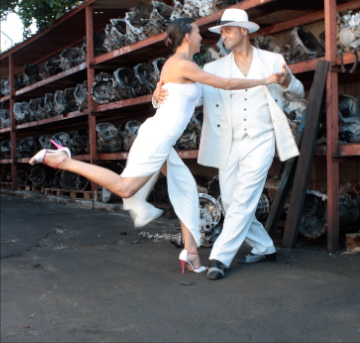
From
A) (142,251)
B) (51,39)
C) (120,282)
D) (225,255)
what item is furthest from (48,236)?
(51,39)

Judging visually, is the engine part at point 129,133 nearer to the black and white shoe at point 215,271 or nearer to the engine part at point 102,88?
the engine part at point 102,88

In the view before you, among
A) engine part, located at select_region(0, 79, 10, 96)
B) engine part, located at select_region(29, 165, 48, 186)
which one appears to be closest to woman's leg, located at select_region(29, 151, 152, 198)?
engine part, located at select_region(29, 165, 48, 186)

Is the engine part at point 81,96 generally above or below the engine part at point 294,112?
above

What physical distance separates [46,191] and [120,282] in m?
7.12

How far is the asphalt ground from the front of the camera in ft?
9.04

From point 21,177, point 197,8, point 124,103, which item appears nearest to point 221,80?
point 197,8

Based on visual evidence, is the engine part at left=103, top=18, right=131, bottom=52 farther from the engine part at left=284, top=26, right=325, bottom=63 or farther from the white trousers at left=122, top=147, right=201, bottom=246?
the white trousers at left=122, top=147, right=201, bottom=246

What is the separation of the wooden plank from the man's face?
3.11 feet

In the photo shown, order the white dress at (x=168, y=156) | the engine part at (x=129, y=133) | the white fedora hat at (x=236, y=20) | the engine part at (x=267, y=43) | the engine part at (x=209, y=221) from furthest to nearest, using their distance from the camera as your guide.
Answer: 1. the engine part at (x=129, y=133)
2. the engine part at (x=267, y=43)
3. the engine part at (x=209, y=221)
4. the white fedora hat at (x=236, y=20)
5. the white dress at (x=168, y=156)

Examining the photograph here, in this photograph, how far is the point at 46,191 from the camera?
1052 centimetres

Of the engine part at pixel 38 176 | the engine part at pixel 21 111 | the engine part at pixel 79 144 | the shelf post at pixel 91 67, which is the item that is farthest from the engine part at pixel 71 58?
the engine part at pixel 38 176

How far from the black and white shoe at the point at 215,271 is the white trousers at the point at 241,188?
3 cm

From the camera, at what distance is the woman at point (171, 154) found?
3.51 metres

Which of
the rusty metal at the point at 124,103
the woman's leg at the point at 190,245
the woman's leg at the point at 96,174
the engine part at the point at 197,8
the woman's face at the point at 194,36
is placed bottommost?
the woman's leg at the point at 190,245
